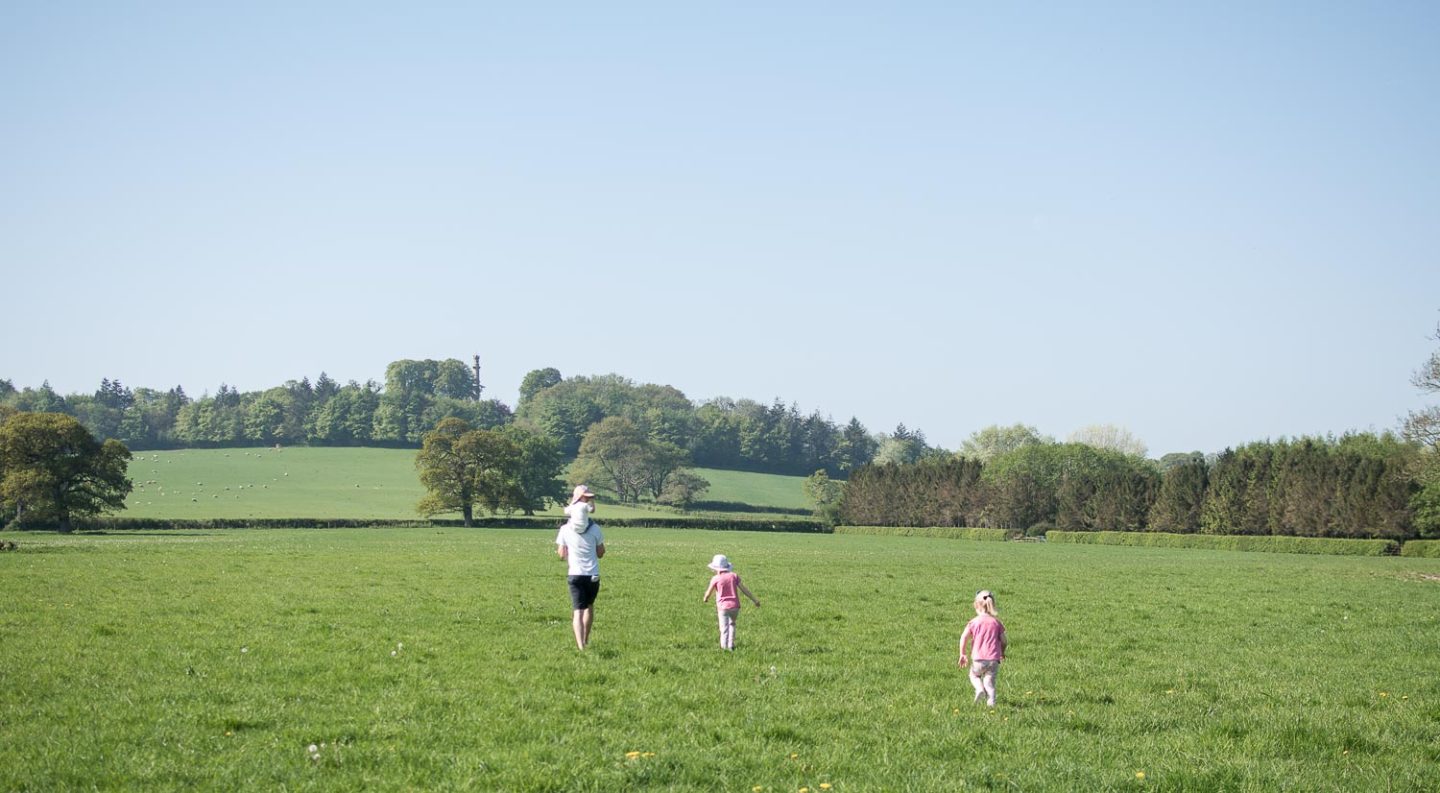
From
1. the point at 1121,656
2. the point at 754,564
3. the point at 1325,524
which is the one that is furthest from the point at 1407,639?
the point at 1325,524

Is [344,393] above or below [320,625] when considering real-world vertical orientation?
above

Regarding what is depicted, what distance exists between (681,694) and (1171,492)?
96.9 metres

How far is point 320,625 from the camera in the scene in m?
19.5

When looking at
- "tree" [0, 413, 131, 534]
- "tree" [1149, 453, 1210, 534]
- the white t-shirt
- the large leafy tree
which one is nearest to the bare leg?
the white t-shirt

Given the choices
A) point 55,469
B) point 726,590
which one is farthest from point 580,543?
point 55,469

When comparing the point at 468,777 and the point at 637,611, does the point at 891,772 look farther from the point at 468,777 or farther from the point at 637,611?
the point at 637,611

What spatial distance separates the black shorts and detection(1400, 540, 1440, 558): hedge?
69.6 meters

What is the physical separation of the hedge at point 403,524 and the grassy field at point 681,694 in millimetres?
63603

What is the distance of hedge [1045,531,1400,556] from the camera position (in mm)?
74500

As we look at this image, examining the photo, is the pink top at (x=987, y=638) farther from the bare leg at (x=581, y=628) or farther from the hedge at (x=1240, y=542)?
the hedge at (x=1240, y=542)

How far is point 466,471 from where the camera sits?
10938cm

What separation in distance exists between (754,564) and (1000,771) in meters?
33.8

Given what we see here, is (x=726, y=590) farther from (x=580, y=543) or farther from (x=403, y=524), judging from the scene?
(x=403, y=524)

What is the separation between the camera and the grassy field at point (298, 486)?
367 ft
